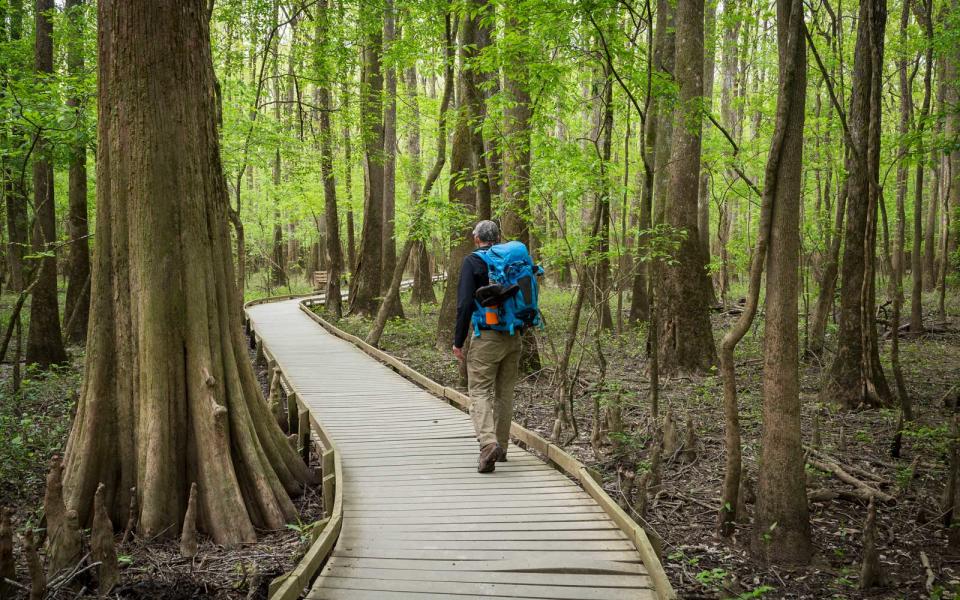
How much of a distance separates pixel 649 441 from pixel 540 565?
4.01 meters

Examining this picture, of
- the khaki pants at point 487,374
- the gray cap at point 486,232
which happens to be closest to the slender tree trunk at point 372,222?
the gray cap at point 486,232

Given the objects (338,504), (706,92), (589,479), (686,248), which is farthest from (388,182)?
(338,504)

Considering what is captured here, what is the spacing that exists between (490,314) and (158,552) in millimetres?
3249

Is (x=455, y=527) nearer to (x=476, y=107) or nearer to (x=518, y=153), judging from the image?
(x=518, y=153)

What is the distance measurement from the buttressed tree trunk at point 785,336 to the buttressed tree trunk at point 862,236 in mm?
3899

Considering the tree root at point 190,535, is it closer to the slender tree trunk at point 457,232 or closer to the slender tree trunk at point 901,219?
the slender tree trunk at point 901,219

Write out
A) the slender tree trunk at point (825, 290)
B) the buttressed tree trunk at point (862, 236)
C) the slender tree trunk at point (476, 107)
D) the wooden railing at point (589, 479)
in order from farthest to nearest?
the slender tree trunk at point (825, 290) < the slender tree trunk at point (476, 107) < the buttressed tree trunk at point (862, 236) < the wooden railing at point (589, 479)

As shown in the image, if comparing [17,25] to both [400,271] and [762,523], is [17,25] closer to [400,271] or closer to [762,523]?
[400,271]

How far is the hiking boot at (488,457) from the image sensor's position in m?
5.66

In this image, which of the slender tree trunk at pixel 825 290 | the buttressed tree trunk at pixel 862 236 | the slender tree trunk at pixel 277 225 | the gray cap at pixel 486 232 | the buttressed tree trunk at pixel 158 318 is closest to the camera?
the buttressed tree trunk at pixel 158 318

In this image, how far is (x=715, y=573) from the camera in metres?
4.45

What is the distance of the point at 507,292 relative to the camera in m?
5.57

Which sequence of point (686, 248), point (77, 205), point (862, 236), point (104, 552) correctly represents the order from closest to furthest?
point (104, 552) → point (862, 236) → point (686, 248) → point (77, 205)

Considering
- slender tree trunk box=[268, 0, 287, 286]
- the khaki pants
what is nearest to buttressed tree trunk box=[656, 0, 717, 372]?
the khaki pants
